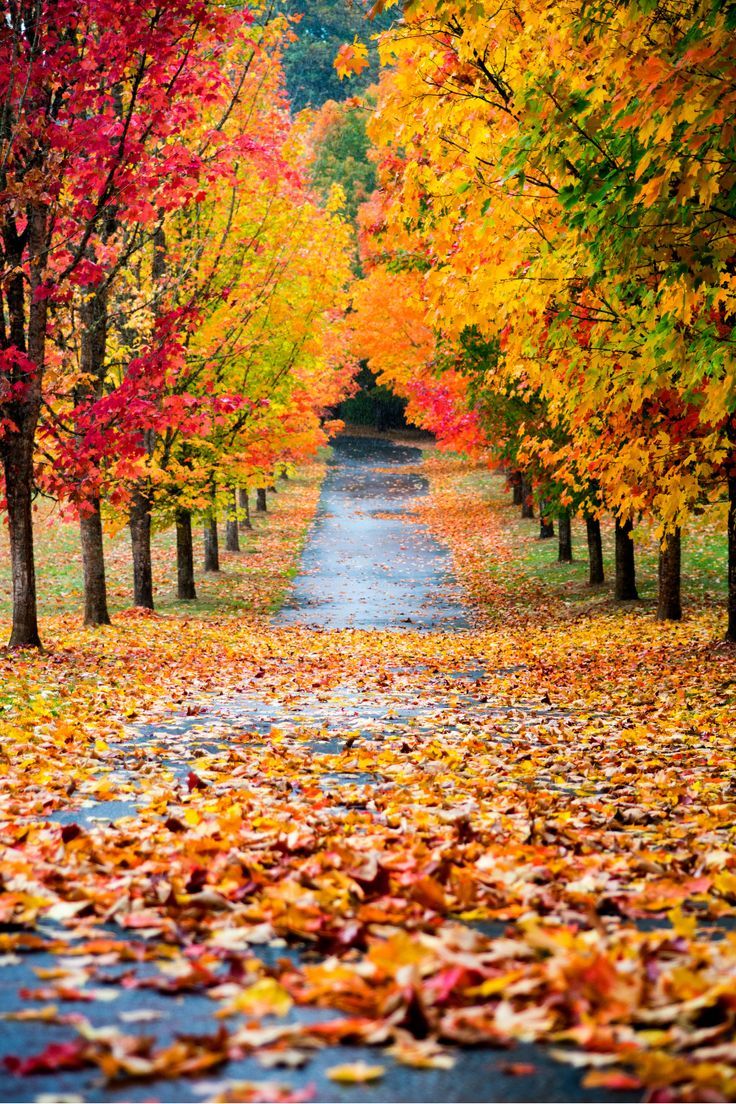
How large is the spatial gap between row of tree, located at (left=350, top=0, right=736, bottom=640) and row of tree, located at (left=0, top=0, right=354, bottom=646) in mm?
2271

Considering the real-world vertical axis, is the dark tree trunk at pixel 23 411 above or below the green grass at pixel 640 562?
above

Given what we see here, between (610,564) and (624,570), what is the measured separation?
4.44 m

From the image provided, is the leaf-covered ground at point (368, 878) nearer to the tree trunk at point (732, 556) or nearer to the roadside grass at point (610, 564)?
the tree trunk at point (732, 556)

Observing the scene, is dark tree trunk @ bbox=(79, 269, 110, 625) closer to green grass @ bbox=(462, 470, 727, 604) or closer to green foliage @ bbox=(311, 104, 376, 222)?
green grass @ bbox=(462, 470, 727, 604)

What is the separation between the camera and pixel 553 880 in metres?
4.10

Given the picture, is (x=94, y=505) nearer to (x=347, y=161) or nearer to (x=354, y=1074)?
(x=354, y=1074)

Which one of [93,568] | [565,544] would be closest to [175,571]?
[565,544]

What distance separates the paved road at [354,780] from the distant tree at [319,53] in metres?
63.1

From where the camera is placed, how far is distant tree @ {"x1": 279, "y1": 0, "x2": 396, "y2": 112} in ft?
259

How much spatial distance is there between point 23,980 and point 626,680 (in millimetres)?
8466

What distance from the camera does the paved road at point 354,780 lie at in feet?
8.15

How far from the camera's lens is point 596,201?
6.25 metres

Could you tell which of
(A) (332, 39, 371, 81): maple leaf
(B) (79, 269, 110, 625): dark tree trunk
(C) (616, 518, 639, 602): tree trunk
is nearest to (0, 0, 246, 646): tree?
(B) (79, 269, 110, 625): dark tree trunk

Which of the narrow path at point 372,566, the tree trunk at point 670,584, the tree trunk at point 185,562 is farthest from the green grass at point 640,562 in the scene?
the tree trunk at point 185,562
